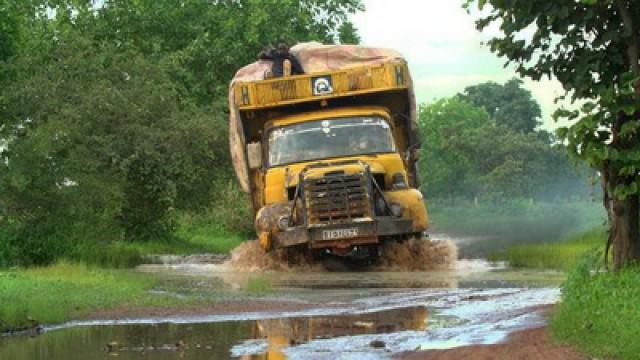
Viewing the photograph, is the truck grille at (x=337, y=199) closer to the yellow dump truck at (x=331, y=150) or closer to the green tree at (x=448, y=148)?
the yellow dump truck at (x=331, y=150)

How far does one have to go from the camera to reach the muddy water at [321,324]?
11.4 meters

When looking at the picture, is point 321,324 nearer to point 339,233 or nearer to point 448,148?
point 339,233

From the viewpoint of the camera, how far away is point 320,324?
13375 mm

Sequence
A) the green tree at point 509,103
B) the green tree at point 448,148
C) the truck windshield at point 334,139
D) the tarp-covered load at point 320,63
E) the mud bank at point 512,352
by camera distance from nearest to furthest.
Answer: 1. the mud bank at point 512,352
2. the truck windshield at point 334,139
3. the tarp-covered load at point 320,63
4. the green tree at point 448,148
5. the green tree at point 509,103

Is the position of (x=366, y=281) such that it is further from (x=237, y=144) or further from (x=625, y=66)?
(x=625, y=66)

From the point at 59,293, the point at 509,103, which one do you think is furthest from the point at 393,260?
the point at 509,103

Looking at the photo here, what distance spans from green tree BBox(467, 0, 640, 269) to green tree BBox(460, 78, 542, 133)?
8730cm

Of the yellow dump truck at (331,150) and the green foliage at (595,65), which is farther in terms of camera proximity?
the yellow dump truck at (331,150)

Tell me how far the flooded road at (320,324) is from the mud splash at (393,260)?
270cm

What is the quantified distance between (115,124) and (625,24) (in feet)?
65.6

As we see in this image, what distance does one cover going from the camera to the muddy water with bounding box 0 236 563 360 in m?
11.4

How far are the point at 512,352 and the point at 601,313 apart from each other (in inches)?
43.1

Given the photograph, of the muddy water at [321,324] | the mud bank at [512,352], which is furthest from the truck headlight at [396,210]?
the mud bank at [512,352]

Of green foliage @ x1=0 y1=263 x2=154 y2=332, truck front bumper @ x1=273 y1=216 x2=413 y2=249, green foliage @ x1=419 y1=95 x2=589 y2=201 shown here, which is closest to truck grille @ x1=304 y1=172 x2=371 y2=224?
truck front bumper @ x1=273 y1=216 x2=413 y2=249
